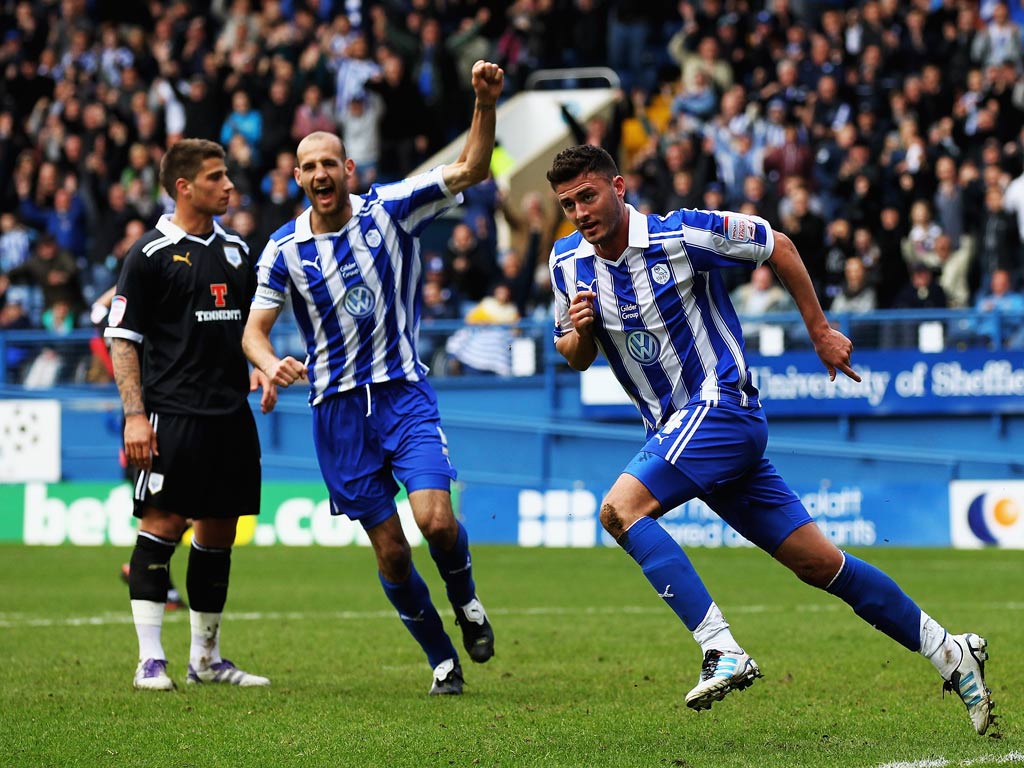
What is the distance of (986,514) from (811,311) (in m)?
11.3

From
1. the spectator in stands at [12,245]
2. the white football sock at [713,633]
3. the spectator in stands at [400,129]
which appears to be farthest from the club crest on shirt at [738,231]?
the spectator in stands at [12,245]

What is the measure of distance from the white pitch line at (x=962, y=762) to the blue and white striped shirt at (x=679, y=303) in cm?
148

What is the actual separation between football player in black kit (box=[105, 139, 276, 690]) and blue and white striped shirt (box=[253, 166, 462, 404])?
1.66 feet

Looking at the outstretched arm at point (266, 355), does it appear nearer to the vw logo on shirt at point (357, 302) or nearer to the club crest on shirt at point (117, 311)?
the vw logo on shirt at point (357, 302)

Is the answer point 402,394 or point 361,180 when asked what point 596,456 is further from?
point 402,394

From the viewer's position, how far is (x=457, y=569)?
7480 mm

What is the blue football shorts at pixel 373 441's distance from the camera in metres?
7.33

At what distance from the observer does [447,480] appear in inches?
283

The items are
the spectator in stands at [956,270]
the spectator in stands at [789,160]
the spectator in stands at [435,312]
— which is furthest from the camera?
the spectator in stands at [789,160]

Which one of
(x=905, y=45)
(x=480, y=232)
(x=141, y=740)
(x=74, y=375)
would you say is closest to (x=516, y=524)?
(x=480, y=232)

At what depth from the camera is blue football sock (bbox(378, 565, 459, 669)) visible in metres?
7.53

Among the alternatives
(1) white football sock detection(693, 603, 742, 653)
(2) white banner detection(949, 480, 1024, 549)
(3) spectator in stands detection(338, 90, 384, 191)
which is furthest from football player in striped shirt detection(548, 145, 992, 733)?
(3) spectator in stands detection(338, 90, 384, 191)

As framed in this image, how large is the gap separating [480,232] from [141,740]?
50.0 feet

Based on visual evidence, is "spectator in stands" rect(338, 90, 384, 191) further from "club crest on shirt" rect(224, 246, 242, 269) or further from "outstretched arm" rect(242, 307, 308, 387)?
"outstretched arm" rect(242, 307, 308, 387)
